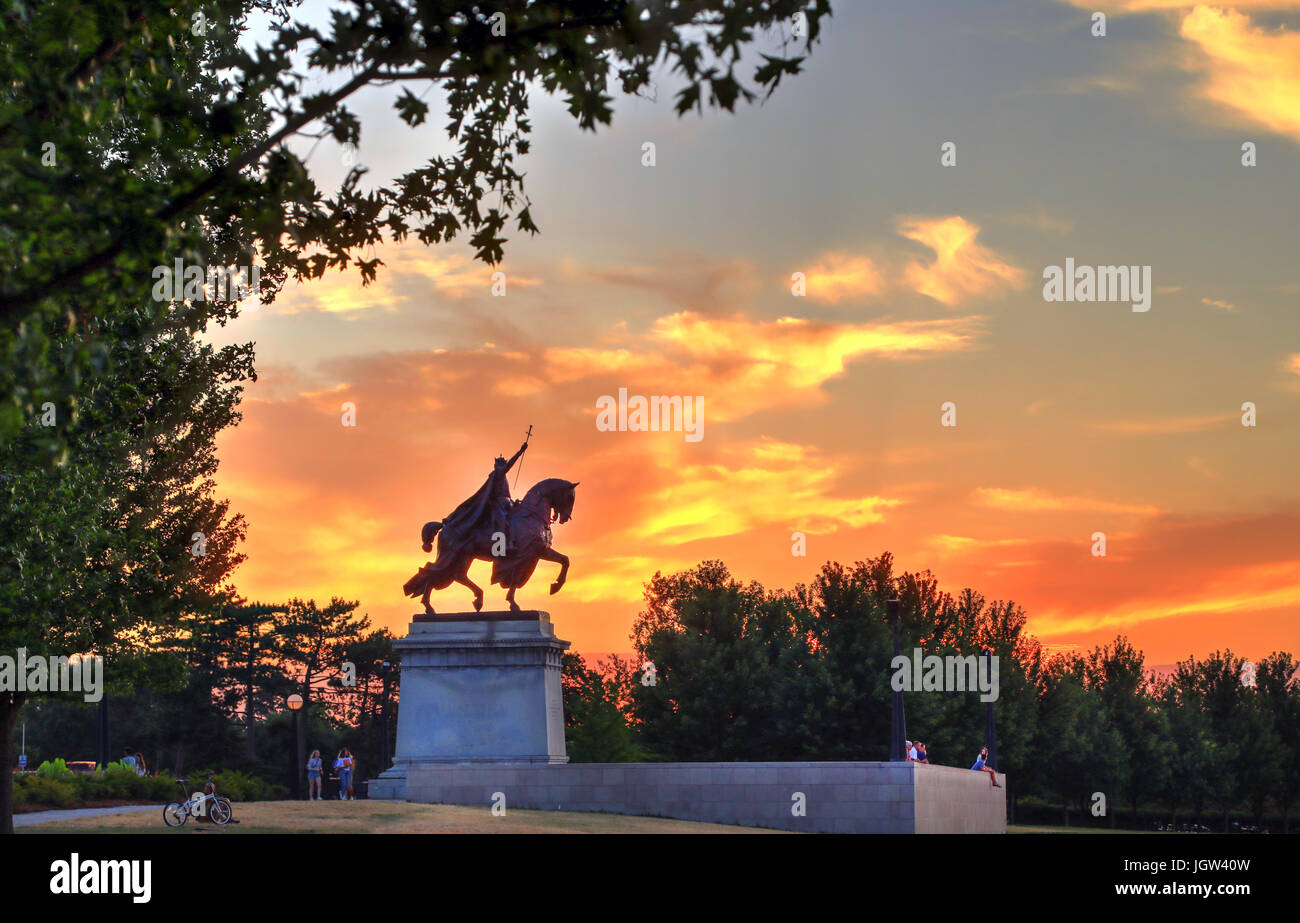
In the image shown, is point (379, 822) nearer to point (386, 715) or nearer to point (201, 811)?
point (201, 811)

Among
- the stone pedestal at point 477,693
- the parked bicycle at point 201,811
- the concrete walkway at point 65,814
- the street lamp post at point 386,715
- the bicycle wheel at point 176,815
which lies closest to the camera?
the parked bicycle at point 201,811

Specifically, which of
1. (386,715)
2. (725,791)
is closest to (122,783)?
(725,791)

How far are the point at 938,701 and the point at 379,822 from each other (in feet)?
148

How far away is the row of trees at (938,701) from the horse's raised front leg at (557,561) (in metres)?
18.0

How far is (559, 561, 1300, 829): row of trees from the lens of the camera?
64.9 m

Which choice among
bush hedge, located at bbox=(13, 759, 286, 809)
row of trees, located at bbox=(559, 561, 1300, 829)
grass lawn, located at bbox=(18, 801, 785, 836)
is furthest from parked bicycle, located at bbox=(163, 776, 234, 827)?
row of trees, located at bbox=(559, 561, 1300, 829)

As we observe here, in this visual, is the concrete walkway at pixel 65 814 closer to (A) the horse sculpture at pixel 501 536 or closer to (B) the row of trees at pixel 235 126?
(A) the horse sculpture at pixel 501 536

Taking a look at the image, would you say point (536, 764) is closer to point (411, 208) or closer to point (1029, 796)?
point (411, 208)

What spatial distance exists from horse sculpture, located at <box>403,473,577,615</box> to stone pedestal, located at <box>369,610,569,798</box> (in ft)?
2.50

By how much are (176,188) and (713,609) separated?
203ft

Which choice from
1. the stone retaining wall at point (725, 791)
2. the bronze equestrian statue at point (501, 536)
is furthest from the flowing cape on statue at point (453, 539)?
the stone retaining wall at point (725, 791)

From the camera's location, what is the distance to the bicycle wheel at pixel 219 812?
2469 centimetres
